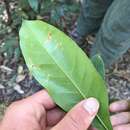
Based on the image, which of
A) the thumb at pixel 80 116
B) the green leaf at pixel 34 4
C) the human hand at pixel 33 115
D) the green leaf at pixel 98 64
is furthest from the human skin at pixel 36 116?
the green leaf at pixel 34 4

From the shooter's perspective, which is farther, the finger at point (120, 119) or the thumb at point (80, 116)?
the finger at point (120, 119)

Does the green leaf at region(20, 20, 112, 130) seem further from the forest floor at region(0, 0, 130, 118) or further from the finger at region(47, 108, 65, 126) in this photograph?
the forest floor at region(0, 0, 130, 118)

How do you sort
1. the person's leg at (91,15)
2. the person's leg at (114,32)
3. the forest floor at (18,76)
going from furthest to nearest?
Result: the forest floor at (18,76) < the person's leg at (91,15) < the person's leg at (114,32)

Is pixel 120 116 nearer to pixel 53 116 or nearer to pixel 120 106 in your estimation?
pixel 120 106

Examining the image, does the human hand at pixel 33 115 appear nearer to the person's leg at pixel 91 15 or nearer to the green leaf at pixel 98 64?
the green leaf at pixel 98 64

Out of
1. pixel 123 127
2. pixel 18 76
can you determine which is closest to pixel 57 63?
pixel 123 127

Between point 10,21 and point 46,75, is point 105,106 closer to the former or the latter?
point 46,75
